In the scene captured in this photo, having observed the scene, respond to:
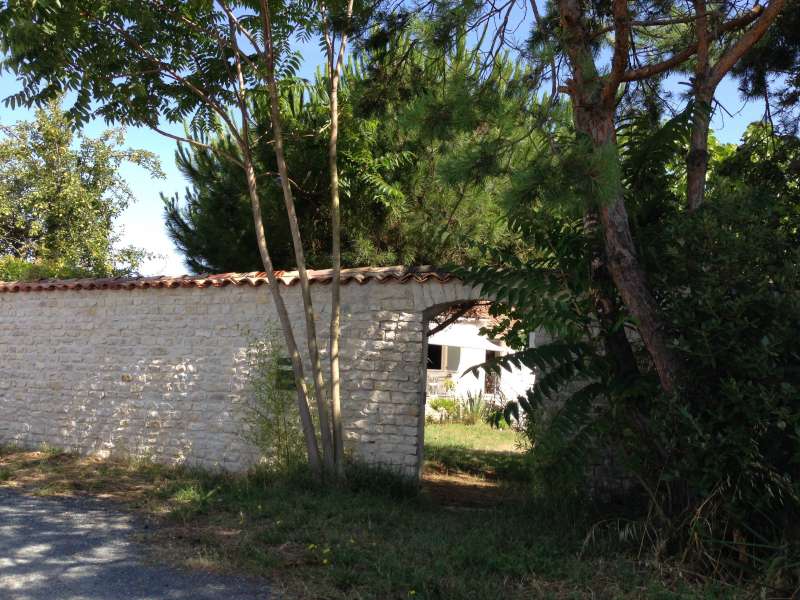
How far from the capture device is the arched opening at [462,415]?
7.48 m

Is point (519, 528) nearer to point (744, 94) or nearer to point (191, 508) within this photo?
point (191, 508)

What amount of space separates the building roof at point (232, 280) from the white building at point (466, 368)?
7908 mm

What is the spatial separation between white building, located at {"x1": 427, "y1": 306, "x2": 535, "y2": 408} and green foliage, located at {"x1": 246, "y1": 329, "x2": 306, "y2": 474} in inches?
319

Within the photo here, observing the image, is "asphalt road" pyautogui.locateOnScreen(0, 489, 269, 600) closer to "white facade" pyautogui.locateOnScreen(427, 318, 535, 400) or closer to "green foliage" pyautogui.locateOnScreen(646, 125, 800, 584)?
"green foliage" pyautogui.locateOnScreen(646, 125, 800, 584)

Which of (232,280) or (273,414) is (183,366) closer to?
(232,280)

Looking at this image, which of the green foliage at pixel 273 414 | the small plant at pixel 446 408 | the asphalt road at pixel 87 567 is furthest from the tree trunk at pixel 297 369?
the small plant at pixel 446 408

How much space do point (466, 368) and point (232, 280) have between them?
1067cm

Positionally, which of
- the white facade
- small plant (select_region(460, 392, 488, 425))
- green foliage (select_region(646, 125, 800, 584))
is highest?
green foliage (select_region(646, 125, 800, 584))

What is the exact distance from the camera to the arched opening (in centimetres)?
748

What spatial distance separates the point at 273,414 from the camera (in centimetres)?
727

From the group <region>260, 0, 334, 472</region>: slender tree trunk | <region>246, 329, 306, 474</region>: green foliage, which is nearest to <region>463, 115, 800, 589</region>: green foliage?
<region>260, 0, 334, 472</region>: slender tree trunk

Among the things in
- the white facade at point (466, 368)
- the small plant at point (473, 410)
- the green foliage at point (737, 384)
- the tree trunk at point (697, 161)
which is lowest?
the small plant at point (473, 410)

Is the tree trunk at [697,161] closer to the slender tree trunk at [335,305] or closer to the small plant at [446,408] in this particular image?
the slender tree trunk at [335,305]

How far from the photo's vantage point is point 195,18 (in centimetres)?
739
